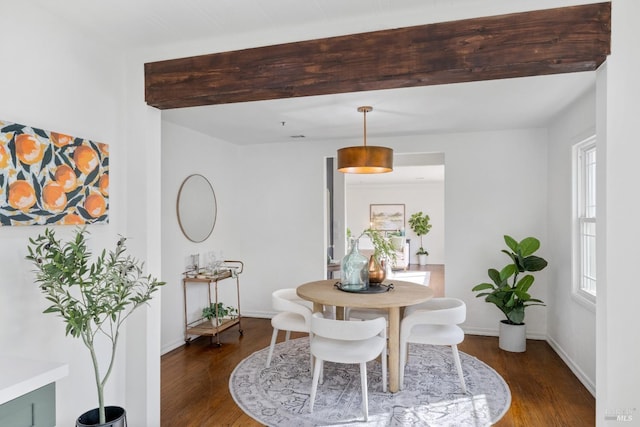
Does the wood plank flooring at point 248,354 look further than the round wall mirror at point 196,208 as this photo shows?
No

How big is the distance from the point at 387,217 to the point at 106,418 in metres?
10.7

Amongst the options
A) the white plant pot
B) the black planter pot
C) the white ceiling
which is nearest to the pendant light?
the white ceiling

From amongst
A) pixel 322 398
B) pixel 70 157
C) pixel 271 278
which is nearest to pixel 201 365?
pixel 322 398


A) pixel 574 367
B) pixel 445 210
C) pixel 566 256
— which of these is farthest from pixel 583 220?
pixel 445 210

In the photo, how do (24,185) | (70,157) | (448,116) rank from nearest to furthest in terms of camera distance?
(24,185)
(70,157)
(448,116)

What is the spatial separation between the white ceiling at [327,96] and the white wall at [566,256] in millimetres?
187

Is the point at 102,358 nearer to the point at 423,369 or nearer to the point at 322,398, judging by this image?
the point at 322,398

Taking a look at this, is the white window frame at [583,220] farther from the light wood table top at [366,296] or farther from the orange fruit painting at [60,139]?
the orange fruit painting at [60,139]

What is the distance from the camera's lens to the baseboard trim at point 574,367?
3.16 metres

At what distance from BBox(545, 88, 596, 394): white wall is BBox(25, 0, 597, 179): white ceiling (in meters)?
0.19

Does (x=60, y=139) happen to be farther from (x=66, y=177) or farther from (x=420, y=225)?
(x=420, y=225)

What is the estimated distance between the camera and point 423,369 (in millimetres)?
3619

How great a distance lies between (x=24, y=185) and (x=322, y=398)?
7.84ft

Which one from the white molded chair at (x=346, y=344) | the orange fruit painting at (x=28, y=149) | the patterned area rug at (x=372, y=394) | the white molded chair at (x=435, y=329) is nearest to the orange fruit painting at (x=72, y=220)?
the orange fruit painting at (x=28, y=149)
